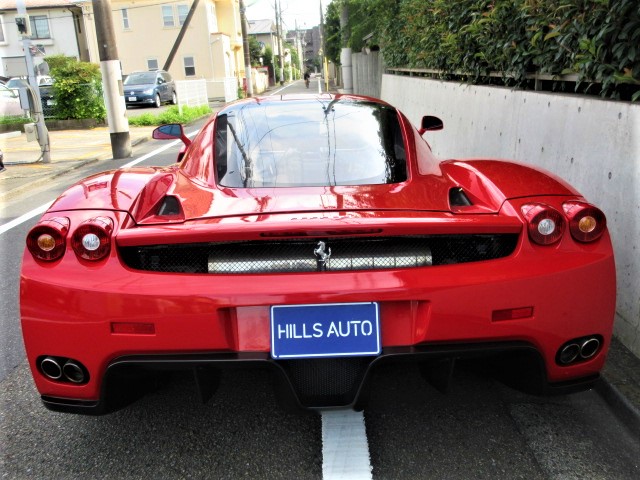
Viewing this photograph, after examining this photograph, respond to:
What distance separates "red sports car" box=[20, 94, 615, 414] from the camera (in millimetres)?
1919

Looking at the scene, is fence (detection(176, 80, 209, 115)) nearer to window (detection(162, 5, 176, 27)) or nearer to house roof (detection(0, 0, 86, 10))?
window (detection(162, 5, 176, 27))

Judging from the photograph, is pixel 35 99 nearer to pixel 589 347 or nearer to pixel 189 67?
pixel 589 347

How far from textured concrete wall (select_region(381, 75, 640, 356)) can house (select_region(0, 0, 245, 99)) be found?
3380cm

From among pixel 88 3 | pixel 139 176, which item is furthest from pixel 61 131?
pixel 88 3

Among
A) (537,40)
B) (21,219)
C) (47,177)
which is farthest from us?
(47,177)

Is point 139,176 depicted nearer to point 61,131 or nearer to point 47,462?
point 47,462

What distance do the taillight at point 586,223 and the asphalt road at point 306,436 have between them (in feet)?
2.49

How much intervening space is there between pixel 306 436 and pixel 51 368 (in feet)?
3.31

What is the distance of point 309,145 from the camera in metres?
2.79

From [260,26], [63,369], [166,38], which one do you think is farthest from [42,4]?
[260,26]

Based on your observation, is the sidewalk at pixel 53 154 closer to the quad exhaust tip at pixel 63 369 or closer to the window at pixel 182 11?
the quad exhaust tip at pixel 63 369

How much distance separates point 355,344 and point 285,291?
0.96 feet

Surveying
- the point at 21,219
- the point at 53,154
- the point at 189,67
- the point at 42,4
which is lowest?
the point at 21,219

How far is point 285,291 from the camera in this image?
74.5 inches
